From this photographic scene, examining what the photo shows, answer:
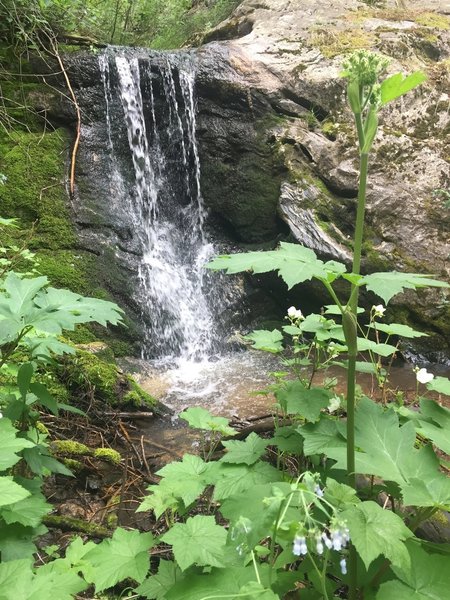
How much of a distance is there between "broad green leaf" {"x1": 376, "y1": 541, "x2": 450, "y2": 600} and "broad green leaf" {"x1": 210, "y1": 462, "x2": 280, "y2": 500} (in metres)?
0.45

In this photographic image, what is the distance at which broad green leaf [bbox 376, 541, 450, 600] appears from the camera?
3.25 feet

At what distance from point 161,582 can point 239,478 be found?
1.16 feet

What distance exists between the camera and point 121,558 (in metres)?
1.35

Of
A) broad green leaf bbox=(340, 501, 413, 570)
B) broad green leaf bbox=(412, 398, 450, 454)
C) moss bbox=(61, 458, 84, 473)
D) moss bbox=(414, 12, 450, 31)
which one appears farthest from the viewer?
moss bbox=(414, 12, 450, 31)

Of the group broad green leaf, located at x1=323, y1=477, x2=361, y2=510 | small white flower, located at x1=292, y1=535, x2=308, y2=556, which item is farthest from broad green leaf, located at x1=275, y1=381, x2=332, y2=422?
small white flower, located at x1=292, y1=535, x2=308, y2=556

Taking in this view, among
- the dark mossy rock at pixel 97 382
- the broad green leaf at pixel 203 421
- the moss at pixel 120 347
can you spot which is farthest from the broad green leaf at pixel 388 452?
the moss at pixel 120 347

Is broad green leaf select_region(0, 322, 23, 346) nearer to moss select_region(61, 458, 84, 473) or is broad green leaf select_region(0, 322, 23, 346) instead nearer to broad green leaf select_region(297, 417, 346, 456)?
broad green leaf select_region(297, 417, 346, 456)

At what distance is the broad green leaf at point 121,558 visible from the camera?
50.4 inches

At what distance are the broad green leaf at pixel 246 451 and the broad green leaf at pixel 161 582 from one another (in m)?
0.36

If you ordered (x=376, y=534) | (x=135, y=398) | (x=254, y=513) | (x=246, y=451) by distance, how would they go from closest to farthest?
(x=376, y=534), (x=254, y=513), (x=246, y=451), (x=135, y=398)

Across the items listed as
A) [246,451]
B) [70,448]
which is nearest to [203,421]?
[246,451]

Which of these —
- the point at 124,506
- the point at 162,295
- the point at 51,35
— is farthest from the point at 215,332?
the point at 51,35

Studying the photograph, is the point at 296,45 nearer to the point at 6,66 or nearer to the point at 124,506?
the point at 6,66

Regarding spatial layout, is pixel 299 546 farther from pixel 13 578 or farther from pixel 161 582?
pixel 13 578
